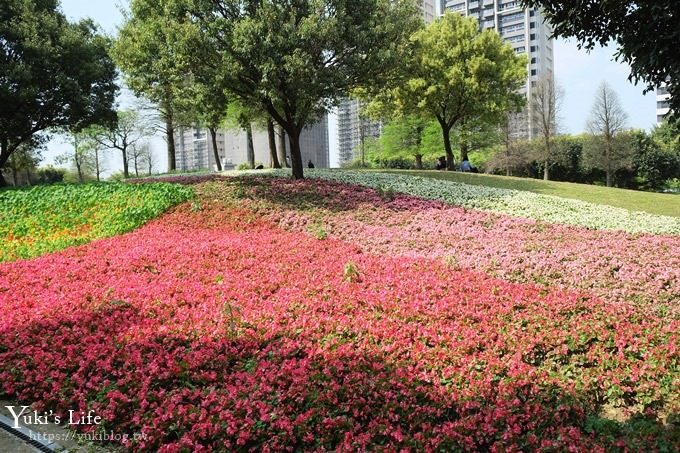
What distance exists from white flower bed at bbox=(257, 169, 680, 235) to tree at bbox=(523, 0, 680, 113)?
17.3ft

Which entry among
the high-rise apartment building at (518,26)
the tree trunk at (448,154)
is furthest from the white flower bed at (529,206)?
the high-rise apartment building at (518,26)

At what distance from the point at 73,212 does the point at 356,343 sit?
39.2 ft

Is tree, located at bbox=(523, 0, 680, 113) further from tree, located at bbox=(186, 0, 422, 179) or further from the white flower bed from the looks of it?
tree, located at bbox=(186, 0, 422, 179)

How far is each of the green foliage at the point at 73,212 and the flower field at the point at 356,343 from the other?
7.66ft

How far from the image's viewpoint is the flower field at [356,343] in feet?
13.4

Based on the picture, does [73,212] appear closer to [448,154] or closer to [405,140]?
[448,154]

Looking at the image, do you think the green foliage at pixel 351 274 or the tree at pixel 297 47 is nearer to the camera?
the green foliage at pixel 351 274

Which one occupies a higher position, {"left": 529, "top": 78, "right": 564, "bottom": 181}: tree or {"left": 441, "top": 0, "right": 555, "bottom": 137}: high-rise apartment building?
{"left": 441, "top": 0, "right": 555, "bottom": 137}: high-rise apartment building

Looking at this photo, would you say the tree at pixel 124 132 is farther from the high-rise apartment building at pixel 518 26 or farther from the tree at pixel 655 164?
the high-rise apartment building at pixel 518 26

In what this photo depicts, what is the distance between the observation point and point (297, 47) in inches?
623

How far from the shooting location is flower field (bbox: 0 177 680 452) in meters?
4.09

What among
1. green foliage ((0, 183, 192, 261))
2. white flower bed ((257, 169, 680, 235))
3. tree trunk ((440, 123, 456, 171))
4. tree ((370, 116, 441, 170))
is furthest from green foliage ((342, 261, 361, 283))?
tree ((370, 116, 441, 170))

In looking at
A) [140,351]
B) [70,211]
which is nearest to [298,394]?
[140,351]

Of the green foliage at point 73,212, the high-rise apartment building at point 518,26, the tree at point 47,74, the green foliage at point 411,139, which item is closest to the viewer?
the green foliage at point 73,212
